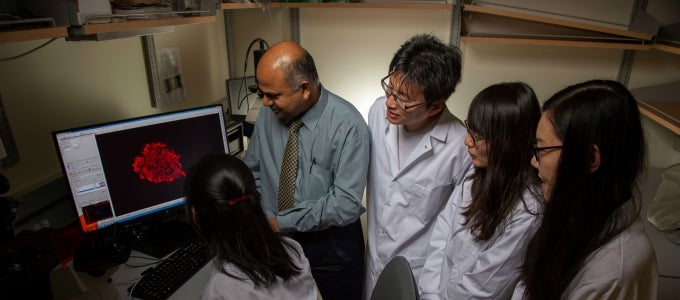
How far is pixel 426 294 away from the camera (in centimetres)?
127

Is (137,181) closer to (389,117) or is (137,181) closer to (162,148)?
(162,148)

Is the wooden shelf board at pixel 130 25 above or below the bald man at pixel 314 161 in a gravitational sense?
above

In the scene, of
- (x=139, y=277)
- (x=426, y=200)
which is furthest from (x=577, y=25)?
(x=139, y=277)

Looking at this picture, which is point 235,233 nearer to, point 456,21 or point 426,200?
point 426,200

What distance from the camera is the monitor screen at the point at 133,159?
123cm

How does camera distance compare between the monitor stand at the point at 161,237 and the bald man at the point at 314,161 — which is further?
the monitor stand at the point at 161,237

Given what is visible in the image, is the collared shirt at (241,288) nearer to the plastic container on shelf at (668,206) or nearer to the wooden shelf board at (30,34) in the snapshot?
the wooden shelf board at (30,34)

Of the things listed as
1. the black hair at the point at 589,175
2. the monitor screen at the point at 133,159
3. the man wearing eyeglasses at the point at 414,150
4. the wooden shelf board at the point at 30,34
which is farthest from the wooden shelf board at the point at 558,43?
the wooden shelf board at the point at 30,34

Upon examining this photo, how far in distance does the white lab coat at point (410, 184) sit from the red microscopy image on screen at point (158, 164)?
75cm

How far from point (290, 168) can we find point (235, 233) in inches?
16.8

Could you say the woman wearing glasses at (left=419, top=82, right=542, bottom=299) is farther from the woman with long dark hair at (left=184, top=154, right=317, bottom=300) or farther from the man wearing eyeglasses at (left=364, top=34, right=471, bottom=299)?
the woman with long dark hair at (left=184, top=154, right=317, bottom=300)

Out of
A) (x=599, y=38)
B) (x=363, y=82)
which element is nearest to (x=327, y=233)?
(x=363, y=82)

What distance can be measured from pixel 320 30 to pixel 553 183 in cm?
187

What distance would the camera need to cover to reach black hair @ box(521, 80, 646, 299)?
75cm
